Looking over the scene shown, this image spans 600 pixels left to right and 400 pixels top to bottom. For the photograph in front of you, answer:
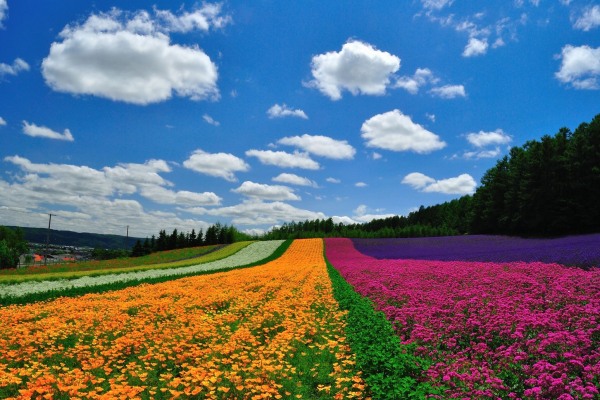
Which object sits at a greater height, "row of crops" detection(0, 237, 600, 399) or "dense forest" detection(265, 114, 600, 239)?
"dense forest" detection(265, 114, 600, 239)

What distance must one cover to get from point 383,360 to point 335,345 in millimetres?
2405

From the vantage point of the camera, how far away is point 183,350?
8492 mm

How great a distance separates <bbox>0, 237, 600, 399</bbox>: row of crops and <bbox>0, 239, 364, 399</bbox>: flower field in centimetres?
4

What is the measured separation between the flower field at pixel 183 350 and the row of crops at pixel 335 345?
0.14ft

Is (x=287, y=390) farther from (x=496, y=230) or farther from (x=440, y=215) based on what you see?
(x=440, y=215)

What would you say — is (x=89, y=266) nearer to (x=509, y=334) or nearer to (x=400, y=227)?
(x=509, y=334)

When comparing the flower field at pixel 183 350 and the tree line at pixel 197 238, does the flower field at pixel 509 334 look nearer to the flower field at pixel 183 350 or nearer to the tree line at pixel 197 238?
the flower field at pixel 183 350

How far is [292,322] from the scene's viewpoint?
10617 mm

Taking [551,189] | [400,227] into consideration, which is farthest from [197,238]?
[551,189]

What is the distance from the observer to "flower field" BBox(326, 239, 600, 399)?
5.41 metres

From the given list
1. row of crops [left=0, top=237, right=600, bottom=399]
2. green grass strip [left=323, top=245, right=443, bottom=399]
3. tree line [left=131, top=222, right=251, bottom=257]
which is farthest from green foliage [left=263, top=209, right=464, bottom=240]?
green grass strip [left=323, top=245, right=443, bottom=399]

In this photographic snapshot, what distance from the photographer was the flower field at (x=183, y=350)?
6574 millimetres

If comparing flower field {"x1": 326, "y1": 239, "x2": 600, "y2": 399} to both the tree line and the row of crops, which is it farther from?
the tree line

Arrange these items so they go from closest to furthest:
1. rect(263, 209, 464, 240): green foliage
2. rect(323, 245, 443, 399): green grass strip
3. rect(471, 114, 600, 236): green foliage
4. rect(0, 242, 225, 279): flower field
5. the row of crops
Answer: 1. rect(323, 245, 443, 399): green grass strip
2. the row of crops
3. rect(0, 242, 225, 279): flower field
4. rect(471, 114, 600, 236): green foliage
5. rect(263, 209, 464, 240): green foliage
